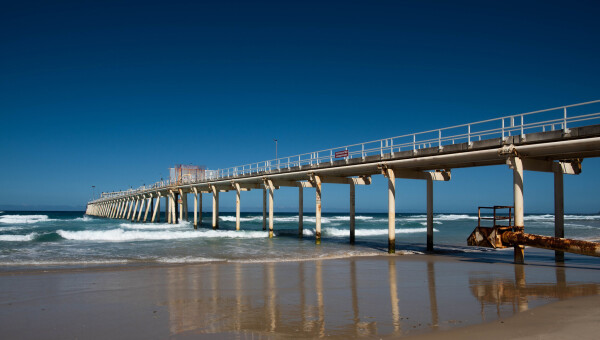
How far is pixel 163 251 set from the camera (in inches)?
916

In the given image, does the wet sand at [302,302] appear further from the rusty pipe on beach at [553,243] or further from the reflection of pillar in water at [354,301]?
the rusty pipe on beach at [553,243]

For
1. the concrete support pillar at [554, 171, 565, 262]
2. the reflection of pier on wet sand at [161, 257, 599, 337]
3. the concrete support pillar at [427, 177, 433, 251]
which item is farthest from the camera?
the concrete support pillar at [427, 177, 433, 251]

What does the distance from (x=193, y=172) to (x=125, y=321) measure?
46.5m

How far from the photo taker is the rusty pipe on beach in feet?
43.1

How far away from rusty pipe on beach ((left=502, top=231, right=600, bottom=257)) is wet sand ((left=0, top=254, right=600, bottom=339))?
30.4 inches

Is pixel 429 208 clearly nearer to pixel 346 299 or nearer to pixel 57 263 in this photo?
pixel 346 299

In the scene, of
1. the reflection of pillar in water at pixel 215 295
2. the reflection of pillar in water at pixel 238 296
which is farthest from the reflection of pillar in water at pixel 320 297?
the reflection of pillar in water at pixel 215 295

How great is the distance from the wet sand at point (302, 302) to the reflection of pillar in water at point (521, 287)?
0.07 ft

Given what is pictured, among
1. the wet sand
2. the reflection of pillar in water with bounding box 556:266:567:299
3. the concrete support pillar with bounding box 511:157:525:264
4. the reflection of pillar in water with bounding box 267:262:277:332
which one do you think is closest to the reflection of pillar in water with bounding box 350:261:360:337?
the wet sand

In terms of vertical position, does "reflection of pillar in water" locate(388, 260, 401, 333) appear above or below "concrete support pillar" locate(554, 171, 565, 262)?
below

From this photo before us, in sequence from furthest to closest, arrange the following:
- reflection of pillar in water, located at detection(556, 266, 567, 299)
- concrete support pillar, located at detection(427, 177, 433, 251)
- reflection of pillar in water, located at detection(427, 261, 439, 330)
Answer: concrete support pillar, located at detection(427, 177, 433, 251) → reflection of pillar in water, located at detection(556, 266, 567, 299) → reflection of pillar in water, located at detection(427, 261, 439, 330)

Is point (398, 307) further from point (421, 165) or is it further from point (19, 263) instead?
point (19, 263)

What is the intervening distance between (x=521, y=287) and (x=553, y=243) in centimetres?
452

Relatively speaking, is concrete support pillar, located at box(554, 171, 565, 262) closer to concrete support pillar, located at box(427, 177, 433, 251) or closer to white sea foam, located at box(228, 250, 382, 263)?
concrete support pillar, located at box(427, 177, 433, 251)
